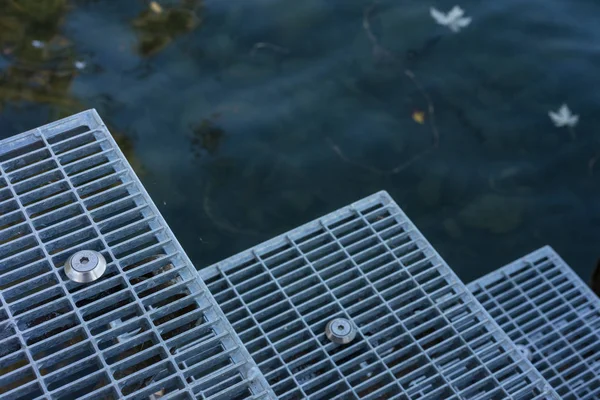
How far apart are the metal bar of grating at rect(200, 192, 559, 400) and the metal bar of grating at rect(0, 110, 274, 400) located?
1.86 m

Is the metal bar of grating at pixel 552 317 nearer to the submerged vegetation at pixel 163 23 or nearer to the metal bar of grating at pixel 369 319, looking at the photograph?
the metal bar of grating at pixel 369 319

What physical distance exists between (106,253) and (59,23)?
46.9 feet

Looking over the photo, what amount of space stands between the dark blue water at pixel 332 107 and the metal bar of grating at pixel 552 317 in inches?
117

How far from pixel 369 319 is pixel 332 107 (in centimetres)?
963

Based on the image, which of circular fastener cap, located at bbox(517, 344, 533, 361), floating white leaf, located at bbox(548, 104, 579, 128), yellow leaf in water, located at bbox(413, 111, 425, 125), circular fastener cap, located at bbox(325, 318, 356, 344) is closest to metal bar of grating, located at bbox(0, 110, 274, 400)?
circular fastener cap, located at bbox(325, 318, 356, 344)

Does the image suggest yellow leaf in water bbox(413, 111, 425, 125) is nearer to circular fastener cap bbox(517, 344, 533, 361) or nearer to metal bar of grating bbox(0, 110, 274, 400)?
circular fastener cap bbox(517, 344, 533, 361)

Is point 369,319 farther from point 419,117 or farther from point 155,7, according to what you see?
point 155,7

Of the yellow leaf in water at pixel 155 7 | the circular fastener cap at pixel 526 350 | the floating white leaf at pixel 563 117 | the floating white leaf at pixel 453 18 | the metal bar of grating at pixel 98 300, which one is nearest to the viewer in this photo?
the metal bar of grating at pixel 98 300

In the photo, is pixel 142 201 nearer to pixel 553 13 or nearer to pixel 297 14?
pixel 297 14

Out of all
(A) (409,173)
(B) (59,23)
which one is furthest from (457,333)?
(B) (59,23)

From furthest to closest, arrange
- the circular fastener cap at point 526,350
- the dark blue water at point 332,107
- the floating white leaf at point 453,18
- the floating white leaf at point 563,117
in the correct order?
the floating white leaf at point 453,18 < the floating white leaf at point 563,117 < the dark blue water at point 332,107 < the circular fastener cap at point 526,350

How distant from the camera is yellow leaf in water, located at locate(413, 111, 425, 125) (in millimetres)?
18875

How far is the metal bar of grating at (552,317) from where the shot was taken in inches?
480

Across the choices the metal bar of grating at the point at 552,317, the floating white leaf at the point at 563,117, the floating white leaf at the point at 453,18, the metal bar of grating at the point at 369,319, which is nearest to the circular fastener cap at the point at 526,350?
the metal bar of grating at the point at 552,317
